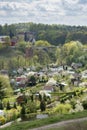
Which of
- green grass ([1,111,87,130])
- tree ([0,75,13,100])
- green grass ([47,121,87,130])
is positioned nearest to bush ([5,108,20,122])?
Result: tree ([0,75,13,100])

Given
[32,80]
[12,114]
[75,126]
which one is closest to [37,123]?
[75,126]

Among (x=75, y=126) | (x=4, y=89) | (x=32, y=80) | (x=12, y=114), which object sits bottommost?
(x=32, y=80)

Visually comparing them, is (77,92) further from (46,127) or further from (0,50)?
(0,50)

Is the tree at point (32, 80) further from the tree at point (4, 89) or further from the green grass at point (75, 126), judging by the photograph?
the green grass at point (75, 126)

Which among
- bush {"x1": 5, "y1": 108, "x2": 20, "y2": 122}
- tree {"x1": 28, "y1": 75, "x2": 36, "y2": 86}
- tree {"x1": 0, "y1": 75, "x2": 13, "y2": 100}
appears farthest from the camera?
tree {"x1": 28, "y1": 75, "x2": 36, "y2": 86}

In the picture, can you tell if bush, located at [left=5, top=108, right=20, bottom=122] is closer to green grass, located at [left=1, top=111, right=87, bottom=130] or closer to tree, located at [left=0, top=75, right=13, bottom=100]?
tree, located at [left=0, top=75, right=13, bottom=100]

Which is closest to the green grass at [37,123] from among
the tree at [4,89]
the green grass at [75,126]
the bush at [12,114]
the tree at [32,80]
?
the green grass at [75,126]

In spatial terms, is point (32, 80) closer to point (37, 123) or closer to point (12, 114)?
point (12, 114)

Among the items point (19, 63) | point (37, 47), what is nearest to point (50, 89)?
point (19, 63)

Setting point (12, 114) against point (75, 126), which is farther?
point (12, 114)

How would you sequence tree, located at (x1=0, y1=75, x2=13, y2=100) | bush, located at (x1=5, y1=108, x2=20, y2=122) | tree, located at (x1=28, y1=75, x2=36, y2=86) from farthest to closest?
tree, located at (x1=28, y1=75, x2=36, y2=86) → tree, located at (x1=0, y1=75, x2=13, y2=100) → bush, located at (x1=5, y1=108, x2=20, y2=122)

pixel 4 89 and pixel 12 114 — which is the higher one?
pixel 12 114

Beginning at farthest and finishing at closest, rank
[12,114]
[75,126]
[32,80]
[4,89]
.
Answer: [32,80] → [4,89] → [12,114] → [75,126]

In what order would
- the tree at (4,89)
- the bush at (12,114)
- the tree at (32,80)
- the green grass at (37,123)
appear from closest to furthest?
the green grass at (37,123), the bush at (12,114), the tree at (4,89), the tree at (32,80)
